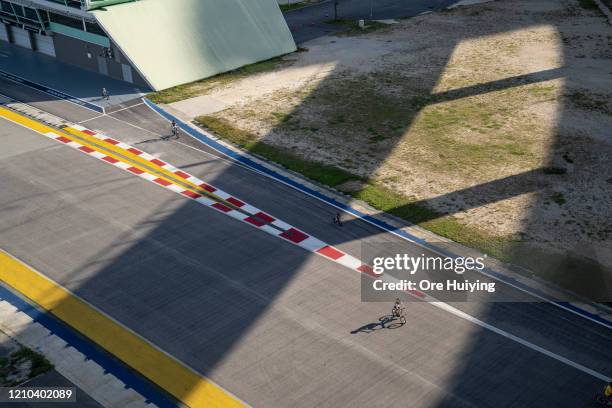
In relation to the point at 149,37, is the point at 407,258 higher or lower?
lower

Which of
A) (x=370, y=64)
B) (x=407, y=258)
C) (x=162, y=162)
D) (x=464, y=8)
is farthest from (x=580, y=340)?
(x=464, y=8)

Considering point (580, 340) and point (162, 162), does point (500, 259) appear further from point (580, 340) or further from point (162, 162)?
point (162, 162)

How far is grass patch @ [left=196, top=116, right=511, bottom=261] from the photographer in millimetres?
34406

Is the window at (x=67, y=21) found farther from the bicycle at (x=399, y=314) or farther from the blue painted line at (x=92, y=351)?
the bicycle at (x=399, y=314)

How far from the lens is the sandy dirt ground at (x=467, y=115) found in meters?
38.1

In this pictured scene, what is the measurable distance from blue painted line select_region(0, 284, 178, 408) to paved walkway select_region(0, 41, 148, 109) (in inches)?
971

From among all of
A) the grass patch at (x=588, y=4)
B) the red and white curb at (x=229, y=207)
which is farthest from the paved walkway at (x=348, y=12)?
the red and white curb at (x=229, y=207)

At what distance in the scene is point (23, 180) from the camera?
1592 inches

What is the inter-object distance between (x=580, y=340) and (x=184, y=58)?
4089cm

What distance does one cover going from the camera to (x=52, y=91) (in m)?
54.3

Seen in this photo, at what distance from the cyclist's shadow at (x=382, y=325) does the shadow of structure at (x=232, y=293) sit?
62 cm

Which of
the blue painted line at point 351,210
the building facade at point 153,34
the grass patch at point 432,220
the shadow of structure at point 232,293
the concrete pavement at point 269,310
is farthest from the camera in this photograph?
the building facade at point 153,34

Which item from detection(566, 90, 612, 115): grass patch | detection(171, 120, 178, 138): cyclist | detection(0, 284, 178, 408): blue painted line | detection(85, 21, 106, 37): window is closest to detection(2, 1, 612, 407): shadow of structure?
detection(0, 284, 178, 408): blue painted line

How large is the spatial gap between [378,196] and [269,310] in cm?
1256
